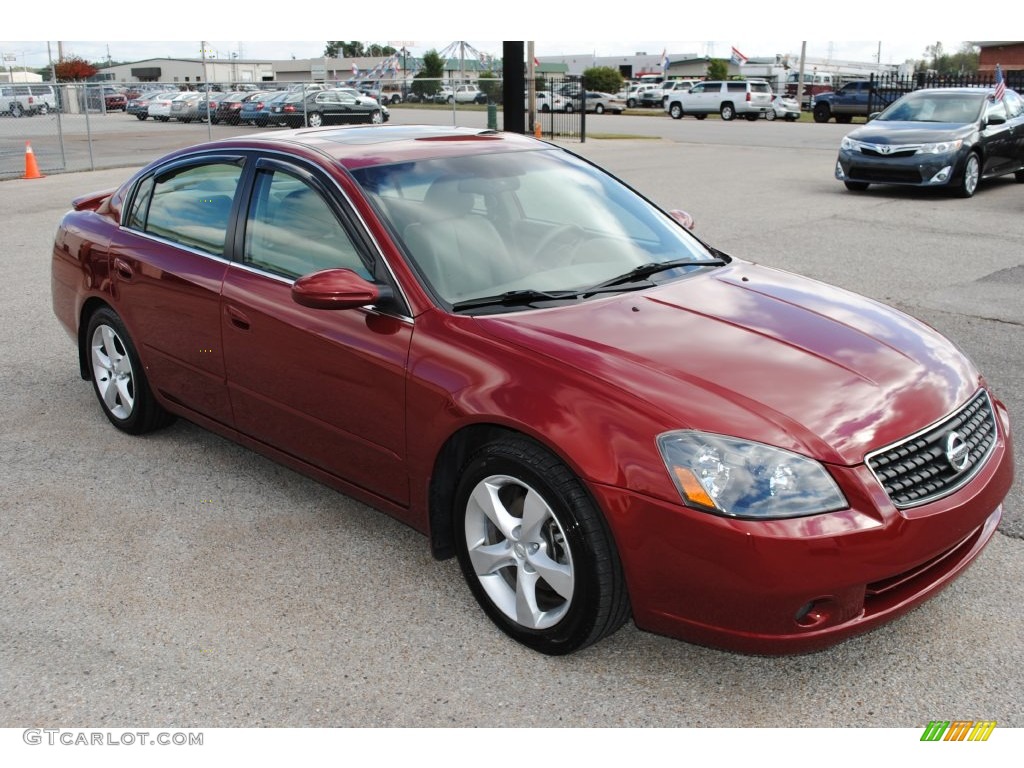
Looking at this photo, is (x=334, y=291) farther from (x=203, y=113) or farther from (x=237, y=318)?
(x=203, y=113)

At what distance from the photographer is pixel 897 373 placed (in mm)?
3381

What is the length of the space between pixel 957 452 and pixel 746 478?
2.68 ft

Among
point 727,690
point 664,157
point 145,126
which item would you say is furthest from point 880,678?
point 145,126

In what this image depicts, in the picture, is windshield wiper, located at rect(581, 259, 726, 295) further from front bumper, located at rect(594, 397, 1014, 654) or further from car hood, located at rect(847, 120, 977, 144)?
car hood, located at rect(847, 120, 977, 144)

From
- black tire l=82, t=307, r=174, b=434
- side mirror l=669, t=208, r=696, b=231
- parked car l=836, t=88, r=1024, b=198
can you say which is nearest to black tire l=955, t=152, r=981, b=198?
parked car l=836, t=88, r=1024, b=198

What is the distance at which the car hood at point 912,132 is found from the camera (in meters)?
14.0

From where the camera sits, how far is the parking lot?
3.07 m

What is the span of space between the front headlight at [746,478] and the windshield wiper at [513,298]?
38.5 inches

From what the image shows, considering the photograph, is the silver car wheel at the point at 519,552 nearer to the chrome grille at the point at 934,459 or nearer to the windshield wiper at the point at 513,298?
the windshield wiper at the point at 513,298

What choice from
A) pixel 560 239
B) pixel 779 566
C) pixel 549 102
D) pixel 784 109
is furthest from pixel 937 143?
pixel 784 109

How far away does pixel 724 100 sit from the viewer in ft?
147

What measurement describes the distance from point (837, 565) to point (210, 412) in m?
2.93

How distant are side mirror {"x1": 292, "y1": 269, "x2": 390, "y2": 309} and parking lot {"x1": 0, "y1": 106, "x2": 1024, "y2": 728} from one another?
42.1 inches

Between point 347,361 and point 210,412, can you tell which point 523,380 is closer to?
point 347,361
